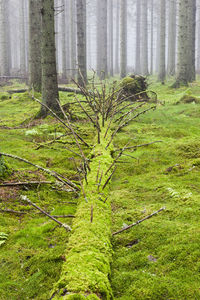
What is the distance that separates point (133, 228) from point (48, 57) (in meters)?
6.65

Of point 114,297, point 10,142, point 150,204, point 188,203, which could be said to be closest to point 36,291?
point 114,297

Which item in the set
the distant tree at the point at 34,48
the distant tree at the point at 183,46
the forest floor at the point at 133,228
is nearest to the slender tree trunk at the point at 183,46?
the distant tree at the point at 183,46

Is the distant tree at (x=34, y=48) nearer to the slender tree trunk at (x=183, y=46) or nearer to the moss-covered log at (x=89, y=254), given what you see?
the slender tree trunk at (x=183, y=46)

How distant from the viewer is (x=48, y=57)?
317 inches

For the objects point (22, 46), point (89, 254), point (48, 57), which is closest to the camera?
point (89, 254)

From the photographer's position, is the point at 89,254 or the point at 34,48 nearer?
the point at 89,254

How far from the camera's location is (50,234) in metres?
2.82

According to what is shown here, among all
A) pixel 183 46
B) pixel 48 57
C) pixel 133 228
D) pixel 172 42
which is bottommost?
pixel 133 228

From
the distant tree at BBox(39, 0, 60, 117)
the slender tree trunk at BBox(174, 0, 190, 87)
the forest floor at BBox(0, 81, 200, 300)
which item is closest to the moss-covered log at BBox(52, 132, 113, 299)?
the forest floor at BBox(0, 81, 200, 300)

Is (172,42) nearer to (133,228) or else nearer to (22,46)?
(22,46)

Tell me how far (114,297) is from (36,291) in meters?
0.60

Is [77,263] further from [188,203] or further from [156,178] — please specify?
[156,178]

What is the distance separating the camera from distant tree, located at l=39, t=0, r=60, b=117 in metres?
7.97

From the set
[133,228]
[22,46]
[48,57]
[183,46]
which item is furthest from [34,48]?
[22,46]
